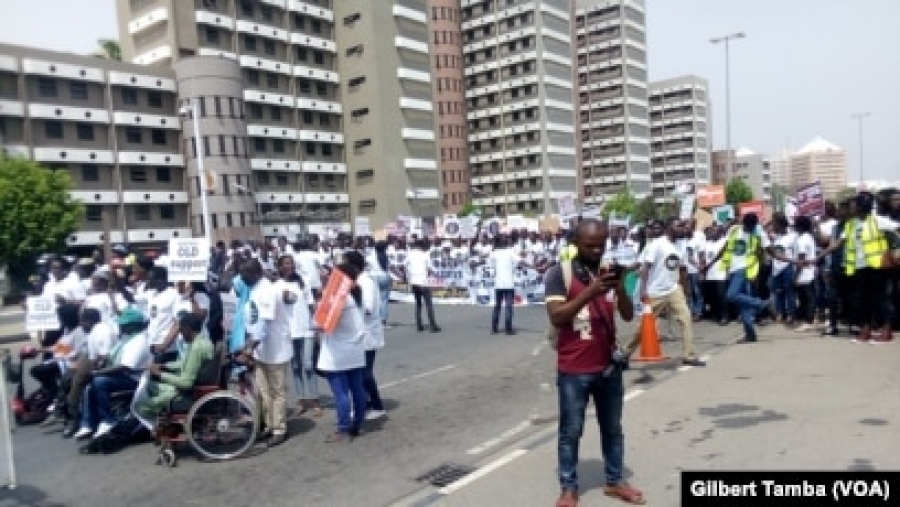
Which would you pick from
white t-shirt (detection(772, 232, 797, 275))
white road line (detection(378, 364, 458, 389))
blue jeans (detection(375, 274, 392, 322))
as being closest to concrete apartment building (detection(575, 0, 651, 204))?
blue jeans (detection(375, 274, 392, 322))

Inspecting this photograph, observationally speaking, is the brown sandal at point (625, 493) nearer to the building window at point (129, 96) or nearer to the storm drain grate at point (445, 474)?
the storm drain grate at point (445, 474)

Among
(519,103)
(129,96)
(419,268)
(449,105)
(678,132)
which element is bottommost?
(419,268)

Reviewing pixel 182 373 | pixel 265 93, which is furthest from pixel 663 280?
pixel 265 93

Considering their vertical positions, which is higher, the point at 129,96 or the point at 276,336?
the point at 129,96

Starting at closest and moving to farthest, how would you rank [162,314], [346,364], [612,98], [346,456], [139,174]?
[346,456] → [346,364] → [162,314] → [139,174] → [612,98]

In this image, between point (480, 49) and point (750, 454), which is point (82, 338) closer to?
point (750, 454)

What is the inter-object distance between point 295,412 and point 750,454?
488 cm

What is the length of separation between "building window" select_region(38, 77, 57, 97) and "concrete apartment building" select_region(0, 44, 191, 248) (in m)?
0.06

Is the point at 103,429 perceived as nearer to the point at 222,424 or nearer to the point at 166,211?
the point at 222,424

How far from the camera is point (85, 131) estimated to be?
153 ft

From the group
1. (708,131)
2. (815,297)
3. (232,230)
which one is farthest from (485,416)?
(708,131)

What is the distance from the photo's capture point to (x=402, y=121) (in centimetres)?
6969

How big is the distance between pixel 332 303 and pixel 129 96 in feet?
161

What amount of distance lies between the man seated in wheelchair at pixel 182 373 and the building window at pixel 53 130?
148 feet
